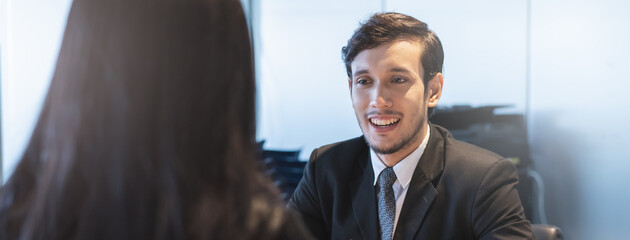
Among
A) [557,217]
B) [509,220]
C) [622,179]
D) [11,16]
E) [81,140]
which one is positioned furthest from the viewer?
[557,217]

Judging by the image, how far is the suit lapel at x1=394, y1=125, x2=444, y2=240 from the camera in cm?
143

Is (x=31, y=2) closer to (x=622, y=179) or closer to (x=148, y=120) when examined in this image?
(x=148, y=120)

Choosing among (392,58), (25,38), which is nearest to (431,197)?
(392,58)

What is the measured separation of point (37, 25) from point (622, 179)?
138 inches

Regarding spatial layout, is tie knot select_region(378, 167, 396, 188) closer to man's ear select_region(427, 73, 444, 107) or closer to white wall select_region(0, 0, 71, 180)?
man's ear select_region(427, 73, 444, 107)

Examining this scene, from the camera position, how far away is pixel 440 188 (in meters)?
1.46

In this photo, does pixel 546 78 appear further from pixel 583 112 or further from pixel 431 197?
pixel 431 197

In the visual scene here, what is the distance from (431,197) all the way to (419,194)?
1.4 inches

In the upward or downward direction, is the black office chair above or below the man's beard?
below

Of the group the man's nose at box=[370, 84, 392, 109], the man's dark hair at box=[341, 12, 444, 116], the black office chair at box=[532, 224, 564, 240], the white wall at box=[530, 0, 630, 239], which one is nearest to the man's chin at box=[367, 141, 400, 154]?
the man's nose at box=[370, 84, 392, 109]

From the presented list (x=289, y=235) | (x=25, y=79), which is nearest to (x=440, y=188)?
(x=289, y=235)

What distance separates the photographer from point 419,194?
4.78 ft

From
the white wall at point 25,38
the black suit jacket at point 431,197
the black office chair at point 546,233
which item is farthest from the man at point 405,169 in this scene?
the white wall at point 25,38

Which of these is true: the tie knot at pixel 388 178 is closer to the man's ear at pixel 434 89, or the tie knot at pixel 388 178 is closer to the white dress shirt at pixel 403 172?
the white dress shirt at pixel 403 172
